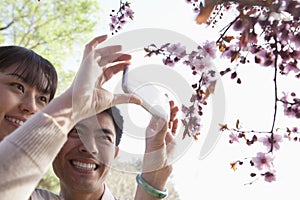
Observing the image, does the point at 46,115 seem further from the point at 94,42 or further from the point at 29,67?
the point at 29,67

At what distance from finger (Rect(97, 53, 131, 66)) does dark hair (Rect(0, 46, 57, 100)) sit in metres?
0.58

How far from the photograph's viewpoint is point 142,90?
1.19m

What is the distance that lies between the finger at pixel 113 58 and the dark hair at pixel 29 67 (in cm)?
58

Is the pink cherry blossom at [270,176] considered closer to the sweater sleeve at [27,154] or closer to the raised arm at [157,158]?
the raised arm at [157,158]

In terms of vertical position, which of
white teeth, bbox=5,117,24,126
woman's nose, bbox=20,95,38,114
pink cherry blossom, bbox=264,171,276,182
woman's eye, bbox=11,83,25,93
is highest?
pink cherry blossom, bbox=264,171,276,182

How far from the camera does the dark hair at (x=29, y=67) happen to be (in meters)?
1.40

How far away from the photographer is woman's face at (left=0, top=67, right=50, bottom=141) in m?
1.28

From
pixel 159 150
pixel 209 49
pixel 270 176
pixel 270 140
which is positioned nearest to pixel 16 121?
pixel 159 150

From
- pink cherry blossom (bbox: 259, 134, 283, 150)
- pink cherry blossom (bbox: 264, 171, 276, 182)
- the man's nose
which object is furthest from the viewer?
pink cherry blossom (bbox: 264, 171, 276, 182)

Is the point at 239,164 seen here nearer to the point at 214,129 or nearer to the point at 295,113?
the point at 295,113

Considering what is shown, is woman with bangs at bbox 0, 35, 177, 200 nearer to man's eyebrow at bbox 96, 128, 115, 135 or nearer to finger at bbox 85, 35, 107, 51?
finger at bbox 85, 35, 107, 51

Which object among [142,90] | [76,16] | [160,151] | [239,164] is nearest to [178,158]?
[160,151]

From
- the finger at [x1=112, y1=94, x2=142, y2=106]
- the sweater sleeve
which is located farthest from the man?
the sweater sleeve

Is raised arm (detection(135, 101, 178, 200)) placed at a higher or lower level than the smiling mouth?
higher
